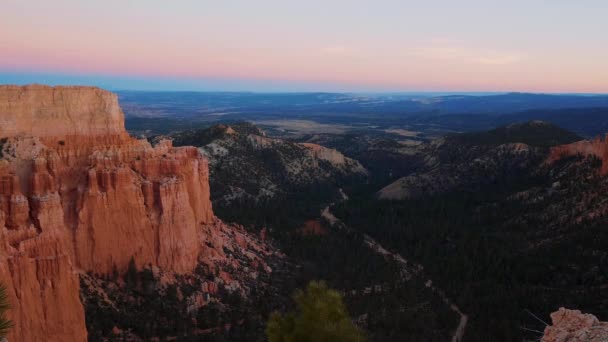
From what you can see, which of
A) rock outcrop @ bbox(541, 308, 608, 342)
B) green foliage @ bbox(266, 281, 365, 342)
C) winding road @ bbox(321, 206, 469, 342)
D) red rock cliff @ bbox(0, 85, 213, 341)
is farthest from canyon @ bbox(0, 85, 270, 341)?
rock outcrop @ bbox(541, 308, 608, 342)

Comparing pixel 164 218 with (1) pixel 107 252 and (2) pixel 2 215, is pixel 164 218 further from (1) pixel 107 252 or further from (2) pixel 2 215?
(2) pixel 2 215

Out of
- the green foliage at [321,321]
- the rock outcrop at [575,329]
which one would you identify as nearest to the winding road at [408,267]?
the green foliage at [321,321]

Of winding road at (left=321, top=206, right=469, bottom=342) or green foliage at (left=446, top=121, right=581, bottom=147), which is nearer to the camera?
winding road at (left=321, top=206, right=469, bottom=342)

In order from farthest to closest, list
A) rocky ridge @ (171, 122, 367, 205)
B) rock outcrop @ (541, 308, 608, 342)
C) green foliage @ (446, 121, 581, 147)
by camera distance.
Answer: green foliage @ (446, 121, 581, 147) < rocky ridge @ (171, 122, 367, 205) < rock outcrop @ (541, 308, 608, 342)

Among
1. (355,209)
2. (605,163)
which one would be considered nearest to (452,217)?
(355,209)

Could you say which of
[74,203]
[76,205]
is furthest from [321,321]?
[74,203]

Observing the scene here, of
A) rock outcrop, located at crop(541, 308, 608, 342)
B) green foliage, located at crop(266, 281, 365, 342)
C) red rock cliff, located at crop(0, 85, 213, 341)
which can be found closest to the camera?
rock outcrop, located at crop(541, 308, 608, 342)

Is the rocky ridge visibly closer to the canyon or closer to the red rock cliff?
the canyon

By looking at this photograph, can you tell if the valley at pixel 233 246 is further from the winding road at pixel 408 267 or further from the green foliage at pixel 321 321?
the green foliage at pixel 321 321
